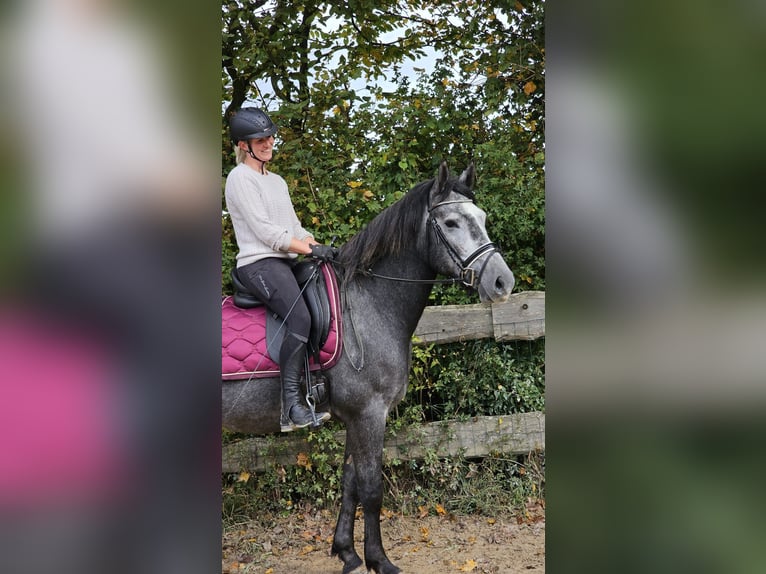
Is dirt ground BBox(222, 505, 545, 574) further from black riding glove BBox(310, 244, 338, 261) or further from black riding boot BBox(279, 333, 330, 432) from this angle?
black riding glove BBox(310, 244, 338, 261)

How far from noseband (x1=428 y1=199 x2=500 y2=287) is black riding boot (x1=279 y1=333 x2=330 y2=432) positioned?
0.84 meters

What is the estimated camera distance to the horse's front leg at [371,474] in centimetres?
345

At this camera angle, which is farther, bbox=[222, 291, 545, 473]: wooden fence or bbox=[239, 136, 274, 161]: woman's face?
bbox=[222, 291, 545, 473]: wooden fence

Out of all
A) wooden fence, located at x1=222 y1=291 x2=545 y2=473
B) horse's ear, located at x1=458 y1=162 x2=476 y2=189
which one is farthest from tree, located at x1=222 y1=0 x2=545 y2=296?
horse's ear, located at x1=458 y1=162 x2=476 y2=189

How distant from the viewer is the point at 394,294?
3521 mm

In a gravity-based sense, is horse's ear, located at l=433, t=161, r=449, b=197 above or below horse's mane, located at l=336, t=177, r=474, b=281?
above

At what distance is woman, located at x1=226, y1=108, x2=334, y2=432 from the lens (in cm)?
322

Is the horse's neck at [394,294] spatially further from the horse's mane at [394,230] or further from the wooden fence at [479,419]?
the wooden fence at [479,419]
